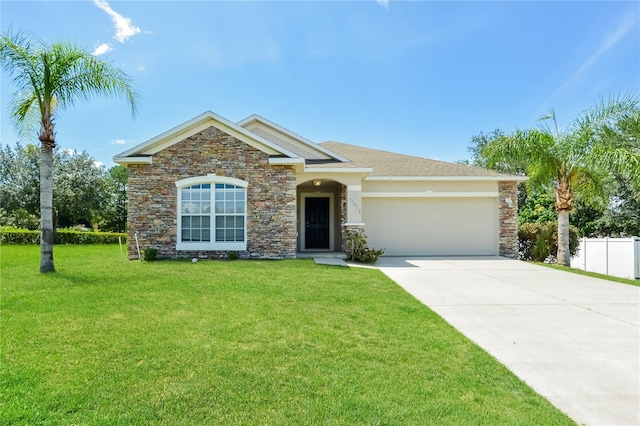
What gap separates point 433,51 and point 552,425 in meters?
16.8

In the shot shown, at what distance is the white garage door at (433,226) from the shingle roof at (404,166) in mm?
1082

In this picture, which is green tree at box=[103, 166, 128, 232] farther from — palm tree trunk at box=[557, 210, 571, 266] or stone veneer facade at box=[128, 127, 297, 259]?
palm tree trunk at box=[557, 210, 571, 266]

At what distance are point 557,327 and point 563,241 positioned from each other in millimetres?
9452

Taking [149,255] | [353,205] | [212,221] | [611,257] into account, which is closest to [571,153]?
[611,257]

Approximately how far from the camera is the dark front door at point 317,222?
15969 millimetres

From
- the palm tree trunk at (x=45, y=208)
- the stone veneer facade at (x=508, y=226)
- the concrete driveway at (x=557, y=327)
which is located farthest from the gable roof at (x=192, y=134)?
the stone veneer facade at (x=508, y=226)

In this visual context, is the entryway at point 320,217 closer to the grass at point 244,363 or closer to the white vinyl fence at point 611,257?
the grass at point 244,363

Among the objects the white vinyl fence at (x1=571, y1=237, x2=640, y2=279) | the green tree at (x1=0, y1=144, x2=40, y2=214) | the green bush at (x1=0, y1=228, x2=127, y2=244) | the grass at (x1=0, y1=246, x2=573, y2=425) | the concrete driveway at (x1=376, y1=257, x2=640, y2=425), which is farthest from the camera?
the green tree at (x1=0, y1=144, x2=40, y2=214)

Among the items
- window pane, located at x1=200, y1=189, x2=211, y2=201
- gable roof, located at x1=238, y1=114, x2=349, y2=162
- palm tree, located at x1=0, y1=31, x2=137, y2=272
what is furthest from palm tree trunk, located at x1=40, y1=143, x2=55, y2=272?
gable roof, located at x1=238, y1=114, x2=349, y2=162

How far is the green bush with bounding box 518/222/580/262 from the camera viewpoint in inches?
571

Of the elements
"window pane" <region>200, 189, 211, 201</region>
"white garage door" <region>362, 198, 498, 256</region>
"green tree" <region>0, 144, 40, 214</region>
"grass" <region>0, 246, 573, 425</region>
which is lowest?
"grass" <region>0, 246, 573, 425</region>

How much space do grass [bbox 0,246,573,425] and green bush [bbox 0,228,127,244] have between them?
20075 millimetres

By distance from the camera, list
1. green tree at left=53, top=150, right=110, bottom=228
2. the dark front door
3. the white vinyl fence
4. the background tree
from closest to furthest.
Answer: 1. the white vinyl fence
2. the dark front door
3. the background tree
4. green tree at left=53, top=150, right=110, bottom=228

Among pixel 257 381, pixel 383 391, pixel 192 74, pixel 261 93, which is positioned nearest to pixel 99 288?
pixel 257 381
